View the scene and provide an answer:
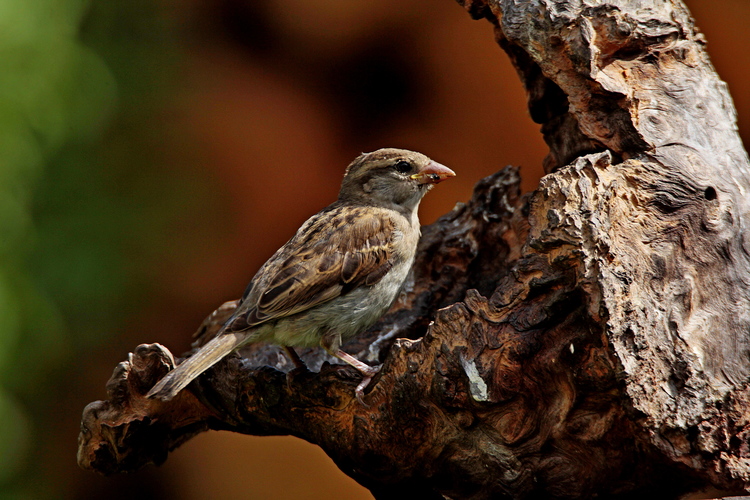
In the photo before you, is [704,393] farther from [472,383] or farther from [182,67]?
[182,67]

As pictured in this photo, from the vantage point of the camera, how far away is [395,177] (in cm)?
384

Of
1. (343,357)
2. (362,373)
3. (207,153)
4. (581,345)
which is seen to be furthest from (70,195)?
(581,345)

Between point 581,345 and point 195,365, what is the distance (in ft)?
4.77


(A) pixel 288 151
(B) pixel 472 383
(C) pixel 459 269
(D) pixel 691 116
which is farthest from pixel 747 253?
(A) pixel 288 151

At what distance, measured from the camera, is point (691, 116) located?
9.49ft

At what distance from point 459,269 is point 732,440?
1814 mm

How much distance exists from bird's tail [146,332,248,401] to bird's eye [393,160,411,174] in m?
1.24

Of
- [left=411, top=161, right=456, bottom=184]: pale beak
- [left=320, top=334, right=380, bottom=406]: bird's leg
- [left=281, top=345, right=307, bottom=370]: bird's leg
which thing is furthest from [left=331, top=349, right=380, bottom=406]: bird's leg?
[left=411, top=161, right=456, bottom=184]: pale beak

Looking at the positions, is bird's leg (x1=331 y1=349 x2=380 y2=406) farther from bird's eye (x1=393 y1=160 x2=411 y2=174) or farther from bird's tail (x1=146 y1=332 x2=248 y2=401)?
bird's eye (x1=393 y1=160 x2=411 y2=174)

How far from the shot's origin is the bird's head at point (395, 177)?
150 inches

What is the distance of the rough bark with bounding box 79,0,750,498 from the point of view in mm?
2170

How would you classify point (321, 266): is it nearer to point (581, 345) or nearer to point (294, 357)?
point (294, 357)

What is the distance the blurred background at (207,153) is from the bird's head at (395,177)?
1262 mm

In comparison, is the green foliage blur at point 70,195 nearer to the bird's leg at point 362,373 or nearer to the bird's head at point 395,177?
the bird's head at point 395,177
